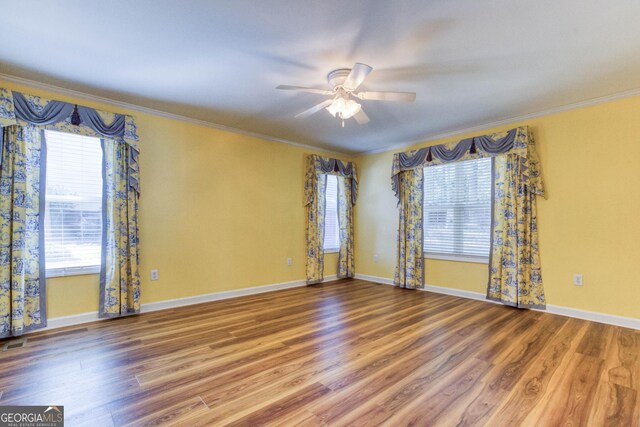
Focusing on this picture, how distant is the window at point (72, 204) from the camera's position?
2961 mm

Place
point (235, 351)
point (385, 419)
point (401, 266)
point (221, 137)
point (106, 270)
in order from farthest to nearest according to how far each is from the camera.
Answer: point (401, 266), point (221, 137), point (106, 270), point (235, 351), point (385, 419)

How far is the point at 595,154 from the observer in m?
3.25

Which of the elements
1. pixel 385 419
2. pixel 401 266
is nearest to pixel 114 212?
pixel 385 419

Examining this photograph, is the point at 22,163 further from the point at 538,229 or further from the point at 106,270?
the point at 538,229

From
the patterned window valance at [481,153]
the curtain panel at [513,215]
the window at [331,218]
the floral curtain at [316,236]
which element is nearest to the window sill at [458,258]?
the curtain panel at [513,215]

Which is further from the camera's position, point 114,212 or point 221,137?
point 221,137

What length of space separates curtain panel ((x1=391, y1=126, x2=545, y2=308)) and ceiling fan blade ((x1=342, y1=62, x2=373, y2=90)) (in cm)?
251

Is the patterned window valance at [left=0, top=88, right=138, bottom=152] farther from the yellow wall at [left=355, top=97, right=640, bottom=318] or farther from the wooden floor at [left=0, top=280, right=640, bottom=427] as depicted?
the yellow wall at [left=355, top=97, right=640, bottom=318]

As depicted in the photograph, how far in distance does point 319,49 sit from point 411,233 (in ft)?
10.9

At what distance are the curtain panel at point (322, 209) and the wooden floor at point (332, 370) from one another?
5.57 ft

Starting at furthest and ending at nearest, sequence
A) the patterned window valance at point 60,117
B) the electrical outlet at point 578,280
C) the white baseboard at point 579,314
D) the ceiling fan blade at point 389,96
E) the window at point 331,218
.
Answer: the window at point 331,218 < the electrical outlet at point 578,280 < the white baseboard at point 579,314 < the patterned window valance at point 60,117 < the ceiling fan blade at point 389,96

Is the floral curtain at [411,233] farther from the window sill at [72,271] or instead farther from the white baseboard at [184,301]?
the window sill at [72,271]

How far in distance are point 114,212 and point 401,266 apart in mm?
4083

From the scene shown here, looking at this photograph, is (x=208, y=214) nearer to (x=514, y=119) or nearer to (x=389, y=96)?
(x=389, y=96)
